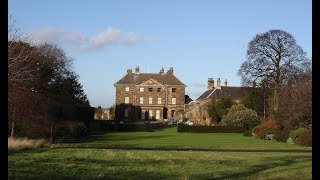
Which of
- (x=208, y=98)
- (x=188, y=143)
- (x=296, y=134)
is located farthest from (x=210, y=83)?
(x=188, y=143)

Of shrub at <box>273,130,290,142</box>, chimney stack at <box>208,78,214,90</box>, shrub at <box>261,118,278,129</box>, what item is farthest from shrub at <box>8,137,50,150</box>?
chimney stack at <box>208,78,214,90</box>

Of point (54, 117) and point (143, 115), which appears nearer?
point (54, 117)

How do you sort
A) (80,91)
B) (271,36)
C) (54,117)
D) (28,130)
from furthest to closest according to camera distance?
(80,91)
(271,36)
(54,117)
(28,130)

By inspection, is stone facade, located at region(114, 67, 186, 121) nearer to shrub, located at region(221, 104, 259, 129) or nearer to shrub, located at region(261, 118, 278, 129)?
shrub, located at region(221, 104, 259, 129)

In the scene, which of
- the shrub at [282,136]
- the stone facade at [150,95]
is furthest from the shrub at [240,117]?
the stone facade at [150,95]

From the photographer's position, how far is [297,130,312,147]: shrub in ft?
102

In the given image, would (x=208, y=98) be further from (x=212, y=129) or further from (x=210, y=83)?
(x=212, y=129)

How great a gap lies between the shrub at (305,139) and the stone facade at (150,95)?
54.7 meters

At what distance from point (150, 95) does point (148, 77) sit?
379 centimetres
